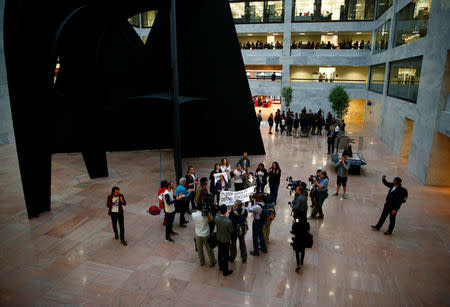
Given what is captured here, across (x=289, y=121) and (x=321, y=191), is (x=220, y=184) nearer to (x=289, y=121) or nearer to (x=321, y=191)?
(x=321, y=191)

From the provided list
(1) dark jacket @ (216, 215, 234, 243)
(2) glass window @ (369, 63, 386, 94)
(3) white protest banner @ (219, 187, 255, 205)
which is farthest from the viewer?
(2) glass window @ (369, 63, 386, 94)

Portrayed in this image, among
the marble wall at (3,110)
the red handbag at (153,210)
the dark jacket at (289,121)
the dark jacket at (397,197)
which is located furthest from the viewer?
the dark jacket at (289,121)

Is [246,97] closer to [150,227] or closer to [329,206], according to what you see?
[329,206]

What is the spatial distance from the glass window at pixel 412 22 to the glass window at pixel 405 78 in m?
1.22

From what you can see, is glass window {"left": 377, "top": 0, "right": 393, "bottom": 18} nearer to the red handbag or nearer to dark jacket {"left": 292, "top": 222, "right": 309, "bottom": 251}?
dark jacket {"left": 292, "top": 222, "right": 309, "bottom": 251}

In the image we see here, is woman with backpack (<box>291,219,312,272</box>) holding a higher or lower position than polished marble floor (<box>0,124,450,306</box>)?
higher

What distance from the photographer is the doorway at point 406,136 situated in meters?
16.9

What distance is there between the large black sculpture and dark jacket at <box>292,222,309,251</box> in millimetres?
5701

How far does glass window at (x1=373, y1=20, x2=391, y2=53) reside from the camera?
22.5 m

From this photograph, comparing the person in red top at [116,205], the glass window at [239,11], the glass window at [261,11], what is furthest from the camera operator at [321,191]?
the glass window at [239,11]

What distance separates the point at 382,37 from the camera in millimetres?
23938

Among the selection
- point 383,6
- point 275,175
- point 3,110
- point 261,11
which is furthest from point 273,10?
point 275,175

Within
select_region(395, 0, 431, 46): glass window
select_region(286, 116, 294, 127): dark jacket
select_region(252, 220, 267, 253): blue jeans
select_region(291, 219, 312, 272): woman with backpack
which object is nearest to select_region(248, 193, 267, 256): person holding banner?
select_region(252, 220, 267, 253): blue jeans

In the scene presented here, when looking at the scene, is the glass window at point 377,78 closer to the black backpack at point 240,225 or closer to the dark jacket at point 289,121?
the dark jacket at point 289,121
